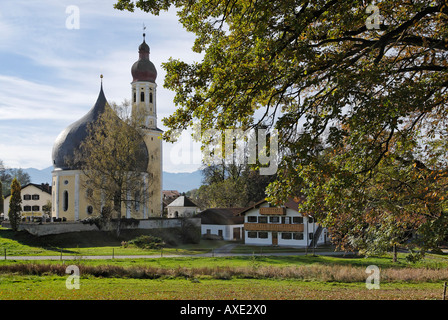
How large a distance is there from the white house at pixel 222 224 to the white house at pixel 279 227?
4166 millimetres

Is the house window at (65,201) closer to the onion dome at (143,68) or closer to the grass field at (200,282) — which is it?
the onion dome at (143,68)

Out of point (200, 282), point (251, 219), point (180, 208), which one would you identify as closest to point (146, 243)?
point (251, 219)

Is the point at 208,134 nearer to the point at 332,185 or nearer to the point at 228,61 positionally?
the point at 228,61

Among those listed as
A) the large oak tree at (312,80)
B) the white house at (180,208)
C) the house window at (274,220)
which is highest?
the large oak tree at (312,80)

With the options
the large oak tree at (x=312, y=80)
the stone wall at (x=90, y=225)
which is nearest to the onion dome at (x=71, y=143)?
the stone wall at (x=90, y=225)

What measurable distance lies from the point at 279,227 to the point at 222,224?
8.78 metres

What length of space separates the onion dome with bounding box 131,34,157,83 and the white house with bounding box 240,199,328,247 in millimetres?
26210

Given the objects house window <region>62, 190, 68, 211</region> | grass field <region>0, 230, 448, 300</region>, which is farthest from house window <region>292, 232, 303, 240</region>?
house window <region>62, 190, 68, 211</region>

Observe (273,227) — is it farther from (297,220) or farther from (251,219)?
(251,219)

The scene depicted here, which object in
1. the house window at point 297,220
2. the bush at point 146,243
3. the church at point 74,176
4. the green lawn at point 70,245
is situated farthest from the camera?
the church at point 74,176

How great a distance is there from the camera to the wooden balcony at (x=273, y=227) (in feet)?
159

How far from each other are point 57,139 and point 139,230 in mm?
16199

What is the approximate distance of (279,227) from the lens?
1937 inches

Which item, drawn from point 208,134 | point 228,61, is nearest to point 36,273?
point 208,134
